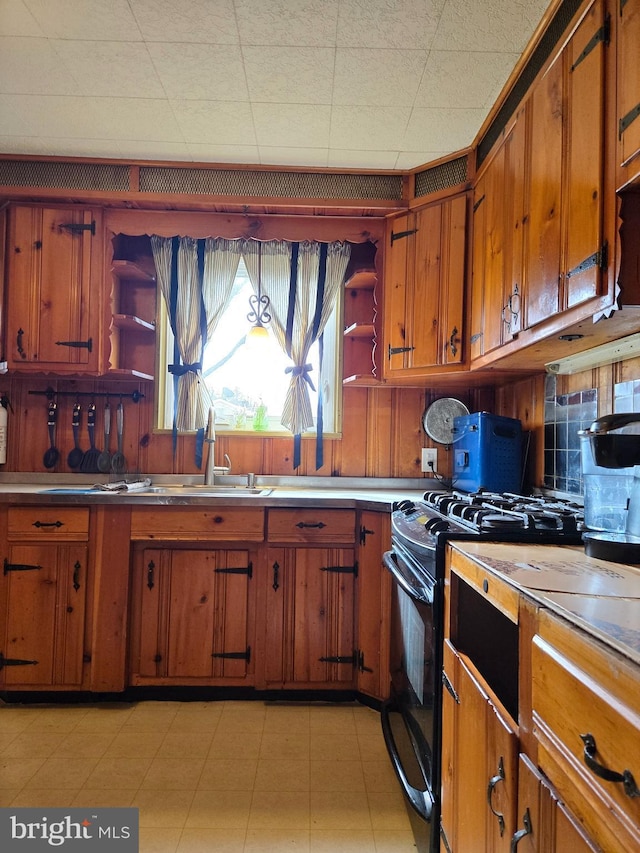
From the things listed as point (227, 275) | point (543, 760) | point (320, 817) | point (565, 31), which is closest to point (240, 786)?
point (320, 817)

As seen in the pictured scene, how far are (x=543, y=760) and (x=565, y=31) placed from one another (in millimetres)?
1730

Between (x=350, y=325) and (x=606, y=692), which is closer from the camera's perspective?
(x=606, y=692)

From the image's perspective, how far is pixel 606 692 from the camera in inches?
23.3

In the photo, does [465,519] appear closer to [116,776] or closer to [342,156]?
[116,776]

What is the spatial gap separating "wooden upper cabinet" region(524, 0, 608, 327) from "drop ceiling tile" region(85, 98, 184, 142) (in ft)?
4.50

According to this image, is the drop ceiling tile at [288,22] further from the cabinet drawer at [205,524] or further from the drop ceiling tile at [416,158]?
the cabinet drawer at [205,524]

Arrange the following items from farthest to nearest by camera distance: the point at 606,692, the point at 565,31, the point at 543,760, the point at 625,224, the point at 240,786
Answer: the point at 240,786
the point at 565,31
the point at 625,224
the point at 543,760
the point at 606,692

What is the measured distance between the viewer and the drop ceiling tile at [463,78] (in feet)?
5.49

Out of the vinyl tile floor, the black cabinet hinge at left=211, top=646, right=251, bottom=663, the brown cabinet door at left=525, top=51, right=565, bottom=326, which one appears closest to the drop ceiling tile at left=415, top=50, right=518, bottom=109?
the brown cabinet door at left=525, top=51, right=565, bottom=326

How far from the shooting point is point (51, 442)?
259 cm

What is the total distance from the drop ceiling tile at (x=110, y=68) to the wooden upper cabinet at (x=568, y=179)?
1307mm

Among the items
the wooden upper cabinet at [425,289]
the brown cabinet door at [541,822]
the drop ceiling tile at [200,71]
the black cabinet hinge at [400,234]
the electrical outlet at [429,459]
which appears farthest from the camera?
the electrical outlet at [429,459]

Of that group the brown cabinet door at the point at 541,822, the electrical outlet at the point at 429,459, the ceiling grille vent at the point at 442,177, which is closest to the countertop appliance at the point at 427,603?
the brown cabinet door at the point at 541,822

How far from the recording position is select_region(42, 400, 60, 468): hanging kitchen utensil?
8.45 ft
